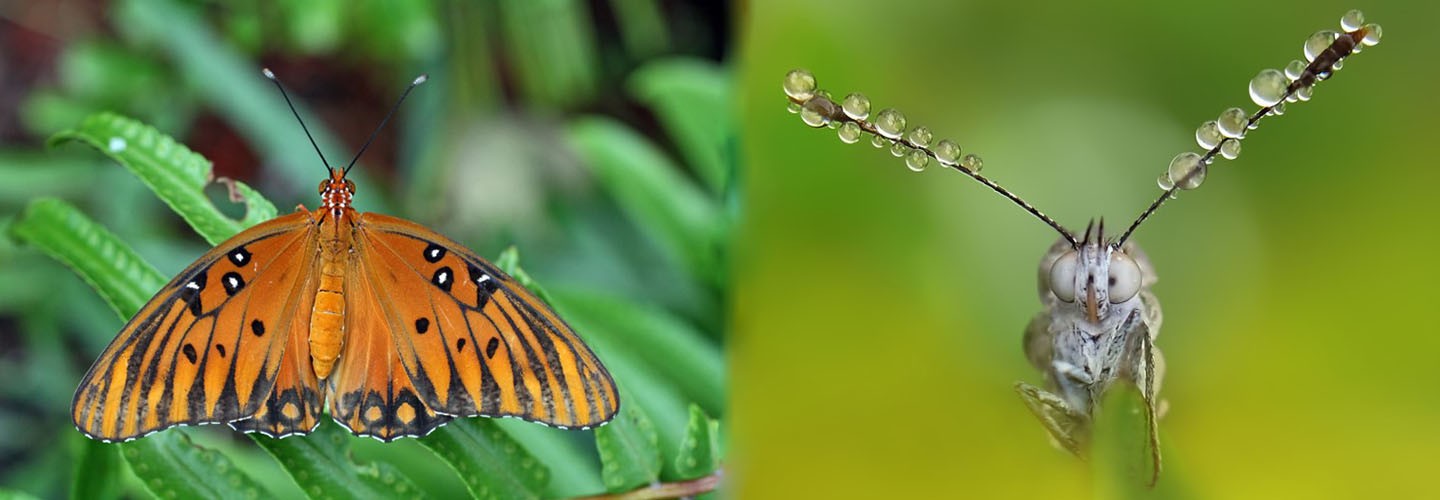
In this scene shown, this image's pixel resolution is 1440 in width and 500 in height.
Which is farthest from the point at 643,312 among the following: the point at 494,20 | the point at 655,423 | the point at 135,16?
the point at 135,16

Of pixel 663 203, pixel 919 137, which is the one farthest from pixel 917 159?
pixel 663 203

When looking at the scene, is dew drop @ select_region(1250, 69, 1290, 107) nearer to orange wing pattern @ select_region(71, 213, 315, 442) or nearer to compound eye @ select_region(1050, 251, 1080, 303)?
compound eye @ select_region(1050, 251, 1080, 303)

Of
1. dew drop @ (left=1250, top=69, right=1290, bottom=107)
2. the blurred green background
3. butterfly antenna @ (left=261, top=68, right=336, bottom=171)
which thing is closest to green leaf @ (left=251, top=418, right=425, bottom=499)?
the blurred green background

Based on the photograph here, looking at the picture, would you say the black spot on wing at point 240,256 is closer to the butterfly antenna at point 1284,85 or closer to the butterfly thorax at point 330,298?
the butterfly thorax at point 330,298

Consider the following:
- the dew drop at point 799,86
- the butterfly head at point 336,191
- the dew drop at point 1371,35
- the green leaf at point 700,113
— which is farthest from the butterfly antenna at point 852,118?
the green leaf at point 700,113

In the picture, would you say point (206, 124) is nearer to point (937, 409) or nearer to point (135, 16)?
point (135, 16)

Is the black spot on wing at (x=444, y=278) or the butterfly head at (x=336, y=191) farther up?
the butterfly head at (x=336, y=191)
